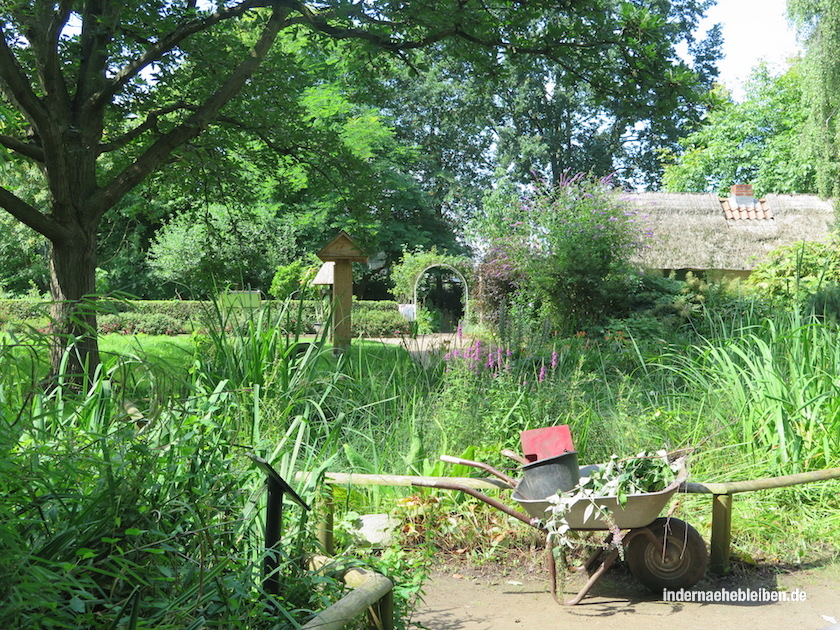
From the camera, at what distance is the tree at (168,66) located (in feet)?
20.6

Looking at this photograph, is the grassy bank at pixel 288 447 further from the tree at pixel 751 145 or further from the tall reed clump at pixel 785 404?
the tree at pixel 751 145

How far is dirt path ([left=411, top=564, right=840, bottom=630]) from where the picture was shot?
3.21m

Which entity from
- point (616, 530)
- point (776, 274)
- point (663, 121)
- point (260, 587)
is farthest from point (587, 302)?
point (260, 587)

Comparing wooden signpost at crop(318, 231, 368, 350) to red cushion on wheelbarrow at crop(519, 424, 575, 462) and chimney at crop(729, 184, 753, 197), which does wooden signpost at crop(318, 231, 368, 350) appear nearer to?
red cushion on wheelbarrow at crop(519, 424, 575, 462)

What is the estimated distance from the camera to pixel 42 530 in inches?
68.4

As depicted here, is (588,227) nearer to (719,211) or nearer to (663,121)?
(663,121)

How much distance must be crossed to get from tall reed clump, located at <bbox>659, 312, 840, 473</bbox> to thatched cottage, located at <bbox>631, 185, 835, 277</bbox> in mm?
13782

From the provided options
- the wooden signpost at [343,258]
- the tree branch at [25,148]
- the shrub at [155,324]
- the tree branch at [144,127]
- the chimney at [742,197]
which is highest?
the chimney at [742,197]

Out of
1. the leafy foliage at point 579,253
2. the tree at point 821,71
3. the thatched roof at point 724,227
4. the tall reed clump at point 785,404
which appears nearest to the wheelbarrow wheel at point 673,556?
the tall reed clump at point 785,404

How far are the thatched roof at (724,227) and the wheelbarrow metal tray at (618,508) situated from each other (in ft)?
52.1

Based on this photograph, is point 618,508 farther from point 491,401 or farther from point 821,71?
point 821,71

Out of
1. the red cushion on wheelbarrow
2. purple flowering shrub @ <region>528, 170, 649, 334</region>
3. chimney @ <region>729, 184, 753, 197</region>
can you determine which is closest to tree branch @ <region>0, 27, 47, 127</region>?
the red cushion on wheelbarrow

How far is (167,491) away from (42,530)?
31 cm

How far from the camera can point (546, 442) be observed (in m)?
3.73
